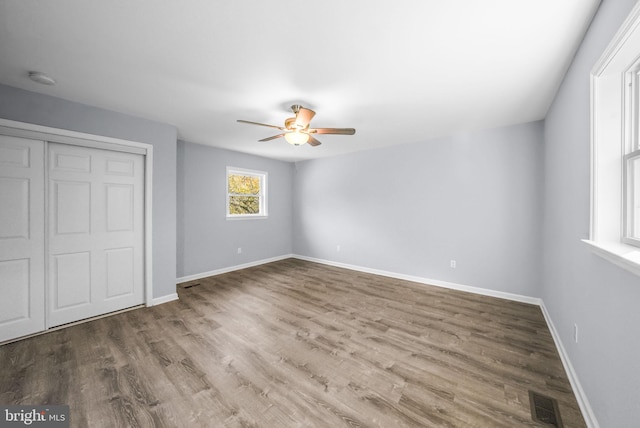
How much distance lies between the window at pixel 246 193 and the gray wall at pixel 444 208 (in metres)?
1.38

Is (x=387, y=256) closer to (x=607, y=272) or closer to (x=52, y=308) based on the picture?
(x=607, y=272)

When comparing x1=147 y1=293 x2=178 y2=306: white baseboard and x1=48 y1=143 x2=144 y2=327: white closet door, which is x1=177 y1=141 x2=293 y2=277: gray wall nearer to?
x1=147 y1=293 x2=178 y2=306: white baseboard

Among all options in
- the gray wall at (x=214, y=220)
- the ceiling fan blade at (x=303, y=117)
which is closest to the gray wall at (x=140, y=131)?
the gray wall at (x=214, y=220)

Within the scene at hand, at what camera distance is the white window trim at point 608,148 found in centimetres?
130

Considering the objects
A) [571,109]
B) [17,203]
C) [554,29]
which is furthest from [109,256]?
[571,109]

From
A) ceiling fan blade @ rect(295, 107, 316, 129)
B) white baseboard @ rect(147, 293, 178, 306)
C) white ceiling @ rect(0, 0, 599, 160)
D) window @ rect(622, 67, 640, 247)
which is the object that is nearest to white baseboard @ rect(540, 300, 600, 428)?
window @ rect(622, 67, 640, 247)

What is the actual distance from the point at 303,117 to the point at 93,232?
2854 millimetres

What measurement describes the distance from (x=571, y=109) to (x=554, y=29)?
690 millimetres

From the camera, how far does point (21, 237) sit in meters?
2.38

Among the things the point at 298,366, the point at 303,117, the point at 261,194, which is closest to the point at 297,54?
the point at 303,117

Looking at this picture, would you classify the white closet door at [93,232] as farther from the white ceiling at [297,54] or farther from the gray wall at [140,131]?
the white ceiling at [297,54]

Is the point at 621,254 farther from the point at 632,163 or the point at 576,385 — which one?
the point at 576,385

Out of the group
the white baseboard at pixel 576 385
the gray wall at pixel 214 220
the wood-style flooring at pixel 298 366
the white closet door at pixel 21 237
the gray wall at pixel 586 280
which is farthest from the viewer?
the gray wall at pixel 214 220

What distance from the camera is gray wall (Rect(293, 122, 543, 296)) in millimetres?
3283
